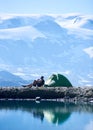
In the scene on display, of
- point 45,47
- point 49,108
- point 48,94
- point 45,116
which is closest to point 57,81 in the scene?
point 48,94

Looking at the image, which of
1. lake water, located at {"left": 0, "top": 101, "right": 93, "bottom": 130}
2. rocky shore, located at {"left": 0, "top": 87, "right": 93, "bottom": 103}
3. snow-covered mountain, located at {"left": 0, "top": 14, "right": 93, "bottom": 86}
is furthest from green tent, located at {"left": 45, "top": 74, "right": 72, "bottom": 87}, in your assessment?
snow-covered mountain, located at {"left": 0, "top": 14, "right": 93, "bottom": 86}

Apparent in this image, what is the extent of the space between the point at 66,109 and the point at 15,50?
433ft

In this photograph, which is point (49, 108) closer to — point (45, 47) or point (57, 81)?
point (57, 81)

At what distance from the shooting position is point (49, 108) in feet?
86.4

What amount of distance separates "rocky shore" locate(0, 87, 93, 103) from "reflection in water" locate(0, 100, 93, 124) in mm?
1784

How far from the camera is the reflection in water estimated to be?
23.0 meters

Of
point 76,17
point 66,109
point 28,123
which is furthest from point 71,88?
point 76,17

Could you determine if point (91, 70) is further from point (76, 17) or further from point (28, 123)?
point (28, 123)

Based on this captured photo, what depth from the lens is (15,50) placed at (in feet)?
516

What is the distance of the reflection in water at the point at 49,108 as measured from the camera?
75.4ft

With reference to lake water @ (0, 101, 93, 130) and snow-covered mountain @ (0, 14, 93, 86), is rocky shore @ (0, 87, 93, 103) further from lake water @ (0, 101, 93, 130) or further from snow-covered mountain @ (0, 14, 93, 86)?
snow-covered mountain @ (0, 14, 93, 86)

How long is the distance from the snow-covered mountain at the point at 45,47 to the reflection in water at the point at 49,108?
338ft

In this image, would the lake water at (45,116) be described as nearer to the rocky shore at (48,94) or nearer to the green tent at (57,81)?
the rocky shore at (48,94)

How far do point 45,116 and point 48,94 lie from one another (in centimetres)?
824
